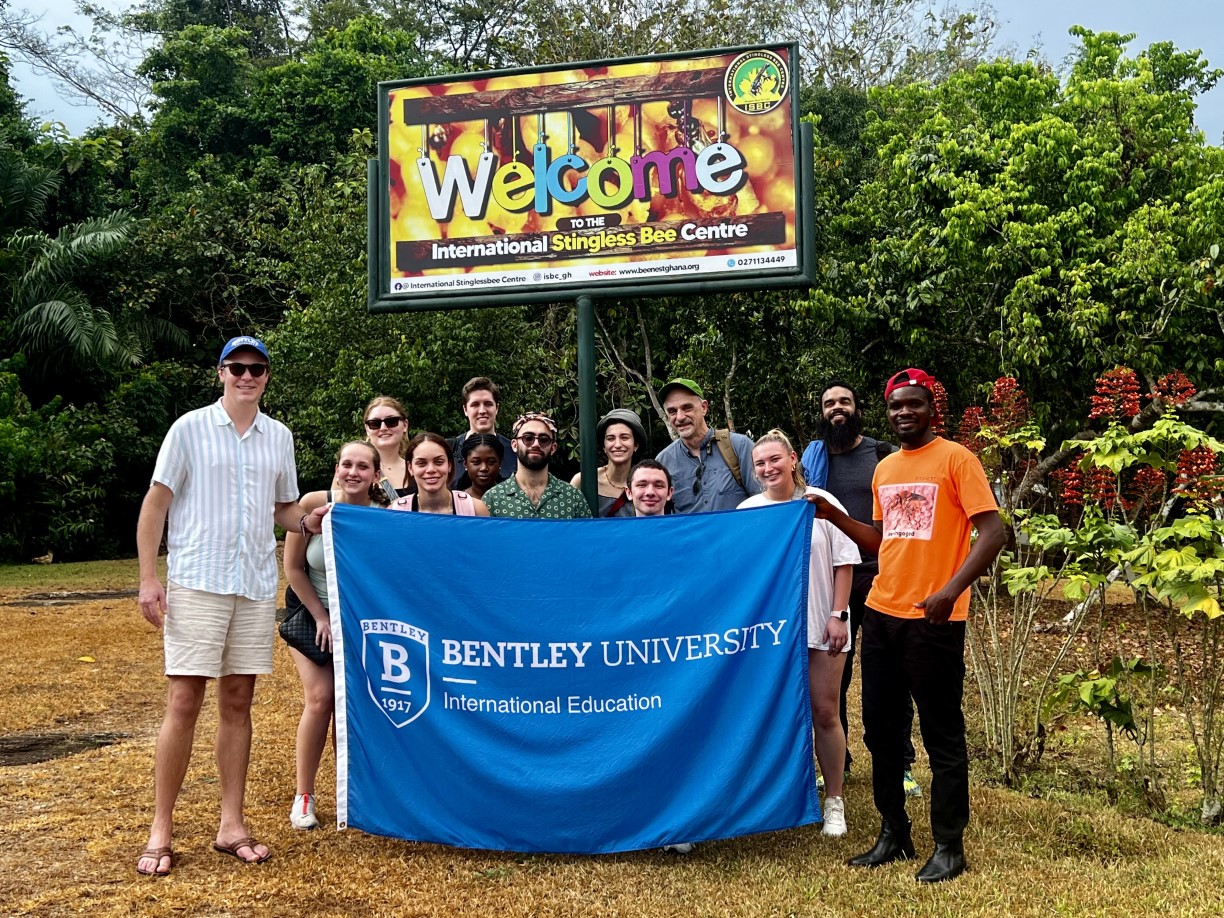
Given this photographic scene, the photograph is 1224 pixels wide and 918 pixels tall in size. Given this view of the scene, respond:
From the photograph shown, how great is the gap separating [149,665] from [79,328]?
13259 mm

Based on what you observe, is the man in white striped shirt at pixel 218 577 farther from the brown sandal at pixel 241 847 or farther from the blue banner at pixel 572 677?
the blue banner at pixel 572 677

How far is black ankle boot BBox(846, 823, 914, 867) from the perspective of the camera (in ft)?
13.8

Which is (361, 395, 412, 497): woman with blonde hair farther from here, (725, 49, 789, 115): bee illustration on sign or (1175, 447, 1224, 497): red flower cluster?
(1175, 447, 1224, 497): red flower cluster

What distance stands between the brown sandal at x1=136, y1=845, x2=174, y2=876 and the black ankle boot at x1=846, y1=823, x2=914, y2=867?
243cm

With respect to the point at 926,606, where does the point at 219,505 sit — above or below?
above

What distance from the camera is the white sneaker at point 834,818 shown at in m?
4.55

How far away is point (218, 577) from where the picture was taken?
4.22 metres

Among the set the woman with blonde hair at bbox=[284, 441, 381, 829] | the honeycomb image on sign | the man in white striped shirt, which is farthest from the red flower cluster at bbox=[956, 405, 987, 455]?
the man in white striped shirt

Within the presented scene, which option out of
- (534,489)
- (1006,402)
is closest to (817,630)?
(534,489)

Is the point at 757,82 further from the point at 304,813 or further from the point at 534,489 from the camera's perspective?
the point at 304,813

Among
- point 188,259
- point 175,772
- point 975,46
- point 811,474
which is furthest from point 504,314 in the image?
point 975,46

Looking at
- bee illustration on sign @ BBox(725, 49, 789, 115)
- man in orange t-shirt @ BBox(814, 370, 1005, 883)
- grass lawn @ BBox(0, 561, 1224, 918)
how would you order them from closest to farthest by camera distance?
grass lawn @ BBox(0, 561, 1224, 918) → man in orange t-shirt @ BBox(814, 370, 1005, 883) → bee illustration on sign @ BBox(725, 49, 789, 115)

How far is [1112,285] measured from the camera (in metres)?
11.6

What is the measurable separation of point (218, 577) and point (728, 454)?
7.21 feet
